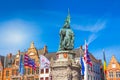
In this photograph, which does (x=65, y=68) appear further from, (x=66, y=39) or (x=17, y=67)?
(x=17, y=67)

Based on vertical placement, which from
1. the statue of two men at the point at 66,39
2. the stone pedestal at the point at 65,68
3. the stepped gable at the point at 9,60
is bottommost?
the stone pedestal at the point at 65,68

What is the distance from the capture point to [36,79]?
60.4 metres

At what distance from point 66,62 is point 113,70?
39476 mm

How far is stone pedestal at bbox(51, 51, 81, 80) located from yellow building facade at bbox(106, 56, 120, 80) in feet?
127

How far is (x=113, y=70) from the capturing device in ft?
195

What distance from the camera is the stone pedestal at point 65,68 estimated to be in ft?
71.6

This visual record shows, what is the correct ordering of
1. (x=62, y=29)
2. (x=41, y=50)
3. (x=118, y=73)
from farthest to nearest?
(x=41, y=50) → (x=118, y=73) → (x=62, y=29)

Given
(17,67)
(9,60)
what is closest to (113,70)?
(17,67)

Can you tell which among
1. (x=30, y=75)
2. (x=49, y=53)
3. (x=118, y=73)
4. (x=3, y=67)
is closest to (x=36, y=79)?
(x=30, y=75)

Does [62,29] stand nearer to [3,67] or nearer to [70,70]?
Answer: [70,70]

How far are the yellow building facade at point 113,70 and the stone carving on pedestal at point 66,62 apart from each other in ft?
125

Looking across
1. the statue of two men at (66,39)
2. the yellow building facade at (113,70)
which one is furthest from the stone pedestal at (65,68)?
the yellow building facade at (113,70)

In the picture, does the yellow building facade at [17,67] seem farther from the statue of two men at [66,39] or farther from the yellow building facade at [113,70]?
the statue of two men at [66,39]

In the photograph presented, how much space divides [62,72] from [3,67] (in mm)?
46786
